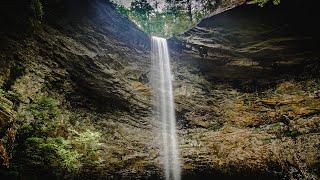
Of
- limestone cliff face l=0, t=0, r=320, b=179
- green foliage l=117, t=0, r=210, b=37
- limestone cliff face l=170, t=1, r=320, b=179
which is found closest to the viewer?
limestone cliff face l=0, t=0, r=320, b=179

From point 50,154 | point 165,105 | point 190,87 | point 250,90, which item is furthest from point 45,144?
point 250,90

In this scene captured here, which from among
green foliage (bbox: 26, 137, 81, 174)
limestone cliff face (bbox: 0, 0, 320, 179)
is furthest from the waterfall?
green foliage (bbox: 26, 137, 81, 174)

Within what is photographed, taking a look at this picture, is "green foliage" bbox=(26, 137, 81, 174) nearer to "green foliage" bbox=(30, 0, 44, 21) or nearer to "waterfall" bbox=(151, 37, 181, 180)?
"waterfall" bbox=(151, 37, 181, 180)

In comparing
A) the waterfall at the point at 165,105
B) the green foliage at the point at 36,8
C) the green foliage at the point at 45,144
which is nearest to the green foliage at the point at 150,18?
the waterfall at the point at 165,105

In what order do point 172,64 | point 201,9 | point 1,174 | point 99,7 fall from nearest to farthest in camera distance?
1. point 1,174
2. point 99,7
3. point 172,64
4. point 201,9

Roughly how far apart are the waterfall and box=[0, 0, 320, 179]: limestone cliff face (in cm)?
35

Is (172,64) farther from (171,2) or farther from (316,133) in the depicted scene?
Result: (171,2)

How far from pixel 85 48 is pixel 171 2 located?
16.8m

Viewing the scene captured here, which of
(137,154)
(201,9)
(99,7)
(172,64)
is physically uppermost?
(201,9)

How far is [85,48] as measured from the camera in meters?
13.3

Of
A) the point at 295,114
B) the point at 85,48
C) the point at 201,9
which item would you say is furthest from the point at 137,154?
the point at 201,9

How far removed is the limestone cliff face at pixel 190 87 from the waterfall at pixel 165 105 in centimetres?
35

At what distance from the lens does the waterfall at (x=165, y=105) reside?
1209 cm

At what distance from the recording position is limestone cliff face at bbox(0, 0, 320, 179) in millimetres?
11312
